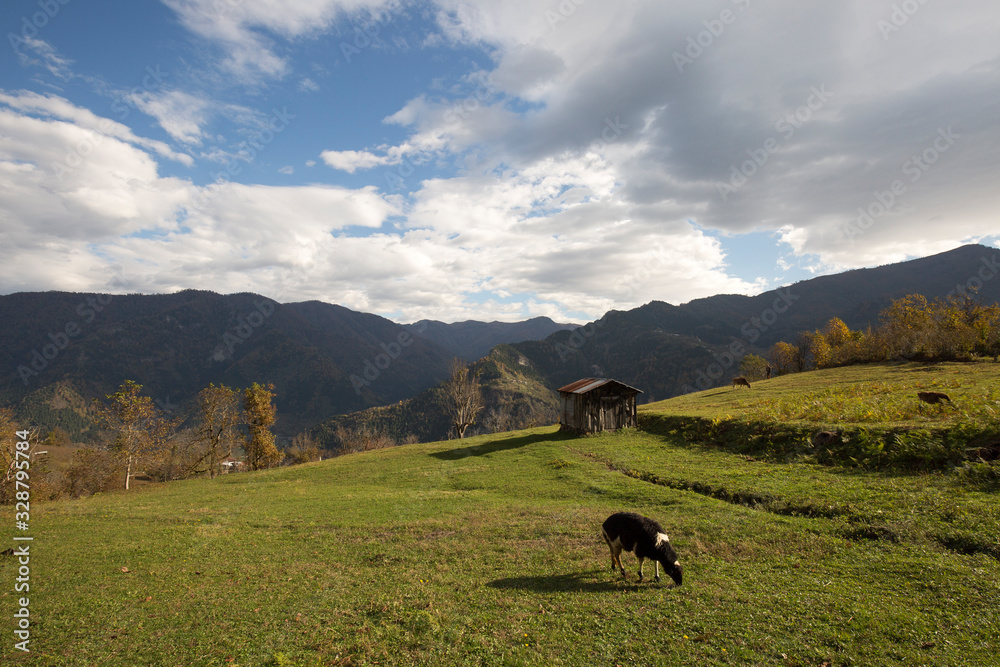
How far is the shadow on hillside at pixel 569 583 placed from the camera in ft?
38.7

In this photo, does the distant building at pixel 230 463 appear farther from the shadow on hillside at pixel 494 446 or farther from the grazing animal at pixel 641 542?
the grazing animal at pixel 641 542

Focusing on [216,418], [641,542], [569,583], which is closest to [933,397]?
[641,542]

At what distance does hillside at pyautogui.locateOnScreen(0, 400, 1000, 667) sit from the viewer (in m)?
8.92

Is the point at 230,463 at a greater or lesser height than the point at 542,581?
lesser

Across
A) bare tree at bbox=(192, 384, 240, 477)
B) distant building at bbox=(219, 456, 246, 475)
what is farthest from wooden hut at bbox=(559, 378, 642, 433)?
distant building at bbox=(219, 456, 246, 475)

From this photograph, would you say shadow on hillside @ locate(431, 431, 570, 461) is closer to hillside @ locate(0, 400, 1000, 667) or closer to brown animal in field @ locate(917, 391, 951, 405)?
hillside @ locate(0, 400, 1000, 667)

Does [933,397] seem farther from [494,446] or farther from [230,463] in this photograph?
[230,463]

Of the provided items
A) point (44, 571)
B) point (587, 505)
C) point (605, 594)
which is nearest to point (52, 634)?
point (44, 571)

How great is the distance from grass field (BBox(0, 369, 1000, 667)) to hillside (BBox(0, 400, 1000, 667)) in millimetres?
72

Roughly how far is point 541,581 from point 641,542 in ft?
10.8

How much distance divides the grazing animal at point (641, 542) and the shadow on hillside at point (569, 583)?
50 cm

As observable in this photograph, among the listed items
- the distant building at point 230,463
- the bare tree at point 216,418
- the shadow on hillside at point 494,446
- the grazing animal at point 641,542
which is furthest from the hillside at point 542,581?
the distant building at point 230,463

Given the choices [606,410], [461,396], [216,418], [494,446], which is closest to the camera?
[606,410]

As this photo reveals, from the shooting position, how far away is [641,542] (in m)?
11.9
